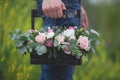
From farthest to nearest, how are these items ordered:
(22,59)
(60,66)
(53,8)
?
(22,59) → (60,66) → (53,8)

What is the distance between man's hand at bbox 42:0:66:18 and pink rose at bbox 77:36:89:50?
7.7 inches

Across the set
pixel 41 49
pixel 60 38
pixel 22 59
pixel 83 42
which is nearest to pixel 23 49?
pixel 41 49

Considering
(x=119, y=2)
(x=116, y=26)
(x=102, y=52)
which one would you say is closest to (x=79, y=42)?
(x=102, y=52)

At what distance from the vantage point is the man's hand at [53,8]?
12.5 feet

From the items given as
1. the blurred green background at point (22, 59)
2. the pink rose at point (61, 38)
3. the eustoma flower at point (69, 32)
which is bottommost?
the blurred green background at point (22, 59)

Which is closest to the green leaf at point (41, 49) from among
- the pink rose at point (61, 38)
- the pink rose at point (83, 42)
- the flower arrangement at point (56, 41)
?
the flower arrangement at point (56, 41)

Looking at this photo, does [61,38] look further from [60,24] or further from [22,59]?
[22,59]

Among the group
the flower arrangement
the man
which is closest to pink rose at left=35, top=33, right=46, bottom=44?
the flower arrangement

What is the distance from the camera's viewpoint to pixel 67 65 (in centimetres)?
390

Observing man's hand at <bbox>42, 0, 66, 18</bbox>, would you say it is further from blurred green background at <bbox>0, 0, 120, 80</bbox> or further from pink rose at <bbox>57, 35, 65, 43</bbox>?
blurred green background at <bbox>0, 0, 120, 80</bbox>

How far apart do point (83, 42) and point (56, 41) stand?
16 centimetres

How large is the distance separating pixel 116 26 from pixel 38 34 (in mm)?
7103

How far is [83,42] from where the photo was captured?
3.84m

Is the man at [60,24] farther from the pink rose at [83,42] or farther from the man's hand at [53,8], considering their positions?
the pink rose at [83,42]
